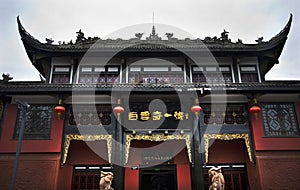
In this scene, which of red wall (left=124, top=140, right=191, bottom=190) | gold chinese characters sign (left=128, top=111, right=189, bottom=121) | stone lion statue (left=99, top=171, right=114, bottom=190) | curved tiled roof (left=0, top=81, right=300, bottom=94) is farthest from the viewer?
red wall (left=124, top=140, right=191, bottom=190)

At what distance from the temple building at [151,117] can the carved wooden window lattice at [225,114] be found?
4 cm

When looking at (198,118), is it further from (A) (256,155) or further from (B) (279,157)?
(B) (279,157)

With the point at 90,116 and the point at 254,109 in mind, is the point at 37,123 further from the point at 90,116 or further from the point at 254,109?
the point at 254,109

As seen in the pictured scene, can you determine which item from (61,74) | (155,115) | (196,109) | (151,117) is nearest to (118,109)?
(151,117)

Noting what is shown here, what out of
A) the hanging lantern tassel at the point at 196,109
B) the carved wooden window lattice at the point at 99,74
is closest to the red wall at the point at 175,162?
the hanging lantern tassel at the point at 196,109

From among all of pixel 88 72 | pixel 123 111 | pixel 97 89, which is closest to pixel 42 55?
pixel 88 72

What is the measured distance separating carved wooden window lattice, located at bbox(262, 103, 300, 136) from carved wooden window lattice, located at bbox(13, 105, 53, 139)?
771cm

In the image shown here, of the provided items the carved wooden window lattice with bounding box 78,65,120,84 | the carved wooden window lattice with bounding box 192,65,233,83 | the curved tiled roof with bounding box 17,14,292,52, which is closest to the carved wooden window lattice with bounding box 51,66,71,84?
the carved wooden window lattice with bounding box 78,65,120,84

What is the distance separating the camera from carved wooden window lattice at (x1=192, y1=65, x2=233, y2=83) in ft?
34.9

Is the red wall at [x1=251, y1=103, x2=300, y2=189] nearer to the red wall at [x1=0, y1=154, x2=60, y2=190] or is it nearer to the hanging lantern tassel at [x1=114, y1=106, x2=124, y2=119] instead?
the hanging lantern tassel at [x1=114, y1=106, x2=124, y2=119]

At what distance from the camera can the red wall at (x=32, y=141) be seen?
855cm

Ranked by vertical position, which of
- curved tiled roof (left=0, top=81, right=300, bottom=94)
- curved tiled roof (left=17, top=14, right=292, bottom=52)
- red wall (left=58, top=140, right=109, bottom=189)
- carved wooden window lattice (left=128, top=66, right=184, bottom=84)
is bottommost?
red wall (left=58, top=140, right=109, bottom=189)

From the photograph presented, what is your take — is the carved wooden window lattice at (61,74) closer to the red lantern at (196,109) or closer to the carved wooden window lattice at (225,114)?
the red lantern at (196,109)

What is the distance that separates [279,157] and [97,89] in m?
6.58
